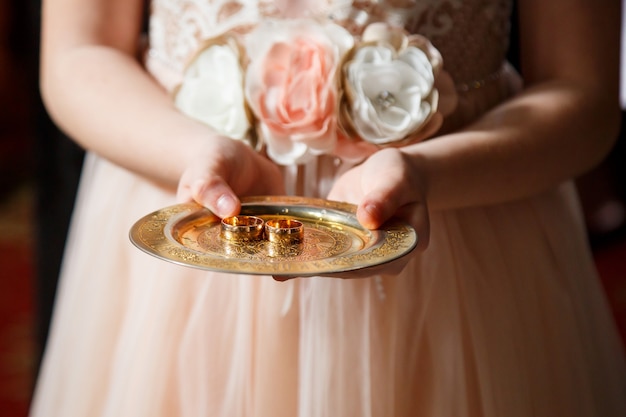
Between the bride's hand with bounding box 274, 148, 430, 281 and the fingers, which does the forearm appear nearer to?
the bride's hand with bounding box 274, 148, 430, 281

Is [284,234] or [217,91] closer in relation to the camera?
[284,234]

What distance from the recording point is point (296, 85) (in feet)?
2.55

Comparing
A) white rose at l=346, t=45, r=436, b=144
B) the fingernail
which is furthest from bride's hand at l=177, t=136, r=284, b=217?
white rose at l=346, t=45, r=436, b=144

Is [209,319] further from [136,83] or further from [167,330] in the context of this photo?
[136,83]

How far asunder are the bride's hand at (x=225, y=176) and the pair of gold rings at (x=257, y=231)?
0.5 inches

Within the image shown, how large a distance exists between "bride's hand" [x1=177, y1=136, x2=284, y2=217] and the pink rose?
0.03m

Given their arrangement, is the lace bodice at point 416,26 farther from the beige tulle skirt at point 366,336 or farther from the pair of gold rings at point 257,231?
the pair of gold rings at point 257,231

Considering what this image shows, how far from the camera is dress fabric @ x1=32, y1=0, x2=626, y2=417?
77 cm

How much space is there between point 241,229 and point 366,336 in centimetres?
19

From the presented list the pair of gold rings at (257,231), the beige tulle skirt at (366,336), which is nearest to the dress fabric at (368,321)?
the beige tulle skirt at (366,336)

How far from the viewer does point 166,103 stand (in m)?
0.86

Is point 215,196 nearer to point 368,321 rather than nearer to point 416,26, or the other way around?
point 368,321

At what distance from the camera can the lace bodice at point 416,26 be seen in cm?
84

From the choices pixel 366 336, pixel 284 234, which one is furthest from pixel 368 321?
pixel 284 234
